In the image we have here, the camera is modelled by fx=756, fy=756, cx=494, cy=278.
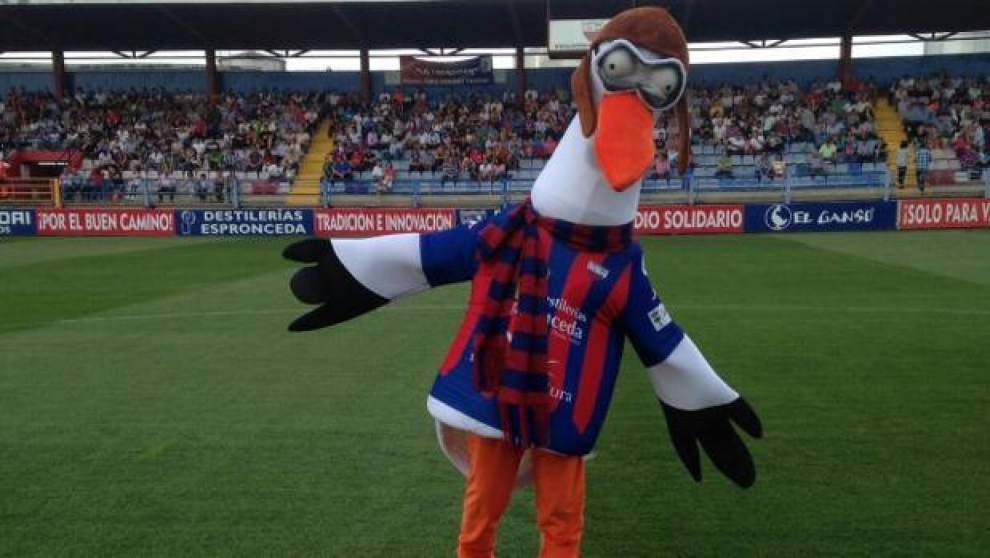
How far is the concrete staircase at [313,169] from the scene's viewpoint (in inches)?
926

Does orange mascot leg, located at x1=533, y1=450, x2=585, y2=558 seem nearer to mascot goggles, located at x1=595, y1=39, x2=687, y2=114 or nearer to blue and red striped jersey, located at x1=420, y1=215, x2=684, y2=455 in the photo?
blue and red striped jersey, located at x1=420, y1=215, x2=684, y2=455

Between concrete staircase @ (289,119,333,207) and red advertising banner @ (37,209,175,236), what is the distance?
143 inches

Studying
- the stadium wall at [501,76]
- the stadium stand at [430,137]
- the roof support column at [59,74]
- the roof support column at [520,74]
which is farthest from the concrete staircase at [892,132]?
the roof support column at [59,74]

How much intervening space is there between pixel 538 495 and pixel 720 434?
0.64m

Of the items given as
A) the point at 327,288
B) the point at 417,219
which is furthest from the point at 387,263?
the point at 417,219

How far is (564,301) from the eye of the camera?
2.21m

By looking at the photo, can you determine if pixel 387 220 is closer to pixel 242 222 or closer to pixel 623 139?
pixel 242 222

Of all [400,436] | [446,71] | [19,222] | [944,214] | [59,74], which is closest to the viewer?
[400,436]

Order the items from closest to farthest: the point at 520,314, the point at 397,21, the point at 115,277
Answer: the point at 520,314 < the point at 115,277 < the point at 397,21

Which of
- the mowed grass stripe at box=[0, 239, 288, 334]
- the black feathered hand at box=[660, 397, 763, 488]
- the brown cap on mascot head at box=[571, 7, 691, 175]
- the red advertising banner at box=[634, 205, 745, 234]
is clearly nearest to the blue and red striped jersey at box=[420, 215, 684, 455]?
the black feathered hand at box=[660, 397, 763, 488]

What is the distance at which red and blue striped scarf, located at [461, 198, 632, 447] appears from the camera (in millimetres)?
2178

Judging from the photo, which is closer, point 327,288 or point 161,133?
point 327,288

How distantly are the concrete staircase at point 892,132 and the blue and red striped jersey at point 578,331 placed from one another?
2223 cm

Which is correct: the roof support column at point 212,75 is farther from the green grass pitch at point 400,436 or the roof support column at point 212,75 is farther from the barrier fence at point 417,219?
the green grass pitch at point 400,436
